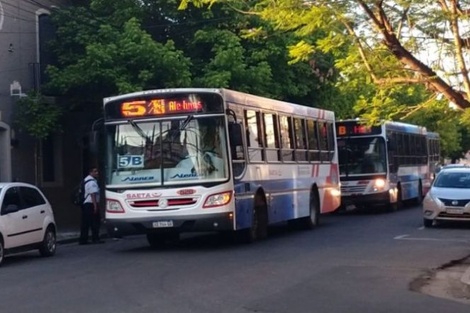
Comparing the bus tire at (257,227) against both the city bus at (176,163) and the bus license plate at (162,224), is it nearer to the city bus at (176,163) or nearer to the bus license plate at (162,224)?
the city bus at (176,163)

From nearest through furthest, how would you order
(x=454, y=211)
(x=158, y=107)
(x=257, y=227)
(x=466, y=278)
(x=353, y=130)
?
(x=466, y=278), (x=158, y=107), (x=257, y=227), (x=454, y=211), (x=353, y=130)

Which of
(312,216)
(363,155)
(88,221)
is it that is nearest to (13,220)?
(88,221)

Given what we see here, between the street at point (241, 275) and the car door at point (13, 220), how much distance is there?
494 mm

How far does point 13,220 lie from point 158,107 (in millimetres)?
3546

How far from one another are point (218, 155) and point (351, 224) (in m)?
9.55

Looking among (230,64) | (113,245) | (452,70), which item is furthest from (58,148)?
(452,70)

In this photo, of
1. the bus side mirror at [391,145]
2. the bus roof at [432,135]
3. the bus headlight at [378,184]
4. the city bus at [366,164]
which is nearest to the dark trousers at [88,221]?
the city bus at [366,164]

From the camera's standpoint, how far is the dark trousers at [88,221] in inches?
888

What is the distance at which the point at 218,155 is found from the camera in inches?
725

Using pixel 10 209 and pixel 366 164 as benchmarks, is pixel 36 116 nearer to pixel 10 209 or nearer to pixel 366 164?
pixel 10 209

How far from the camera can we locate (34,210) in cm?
1898

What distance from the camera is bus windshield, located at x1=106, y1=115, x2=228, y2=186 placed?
60.4 ft

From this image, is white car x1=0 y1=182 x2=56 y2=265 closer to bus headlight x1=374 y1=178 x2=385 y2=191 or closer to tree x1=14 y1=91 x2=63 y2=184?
tree x1=14 y1=91 x2=63 y2=184

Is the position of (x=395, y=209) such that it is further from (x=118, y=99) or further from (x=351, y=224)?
(x=118, y=99)
